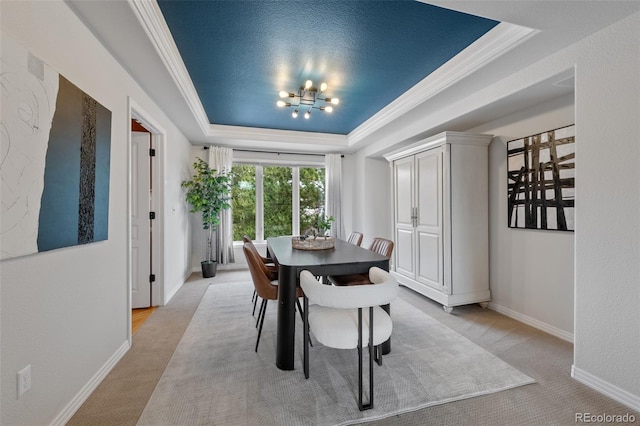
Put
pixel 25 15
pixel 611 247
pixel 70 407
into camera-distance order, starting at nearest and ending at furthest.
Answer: pixel 25 15, pixel 70 407, pixel 611 247

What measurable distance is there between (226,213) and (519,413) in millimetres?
4509

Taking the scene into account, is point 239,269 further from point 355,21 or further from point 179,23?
point 355,21

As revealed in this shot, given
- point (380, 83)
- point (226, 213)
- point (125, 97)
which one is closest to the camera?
point (125, 97)

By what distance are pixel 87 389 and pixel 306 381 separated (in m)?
1.37

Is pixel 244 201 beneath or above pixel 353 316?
above

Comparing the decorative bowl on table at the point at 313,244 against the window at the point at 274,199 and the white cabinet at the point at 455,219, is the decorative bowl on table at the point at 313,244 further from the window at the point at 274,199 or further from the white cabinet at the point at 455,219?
the window at the point at 274,199

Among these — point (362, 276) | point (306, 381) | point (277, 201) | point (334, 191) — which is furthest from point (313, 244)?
point (277, 201)

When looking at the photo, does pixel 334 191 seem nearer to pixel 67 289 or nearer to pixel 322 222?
pixel 322 222

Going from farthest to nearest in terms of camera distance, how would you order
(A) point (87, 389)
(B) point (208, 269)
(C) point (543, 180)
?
1. (B) point (208, 269)
2. (C) point (543, 180)
3. (A) point (87, 389)

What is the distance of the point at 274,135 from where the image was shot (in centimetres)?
451

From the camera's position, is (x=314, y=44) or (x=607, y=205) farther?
(x=314, y=44)

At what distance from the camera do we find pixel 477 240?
3.15 m

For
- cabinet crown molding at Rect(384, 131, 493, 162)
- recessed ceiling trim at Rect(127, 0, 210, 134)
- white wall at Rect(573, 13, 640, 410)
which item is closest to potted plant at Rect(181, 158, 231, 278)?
recessed ceiling trim at Rect(127, 0, 210, 134)

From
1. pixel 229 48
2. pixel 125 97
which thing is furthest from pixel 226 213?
pixel 229 48
